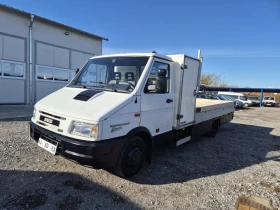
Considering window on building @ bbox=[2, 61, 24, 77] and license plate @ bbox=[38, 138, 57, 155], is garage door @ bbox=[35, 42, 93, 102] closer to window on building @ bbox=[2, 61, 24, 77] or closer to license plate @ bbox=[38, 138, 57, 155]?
window on building @ bbox=[2, 61, 24, 77]

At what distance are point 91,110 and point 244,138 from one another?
660cm

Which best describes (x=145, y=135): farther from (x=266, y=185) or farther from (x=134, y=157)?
(x=266, y=185)

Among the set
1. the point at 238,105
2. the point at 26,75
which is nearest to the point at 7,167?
the point at 26,75

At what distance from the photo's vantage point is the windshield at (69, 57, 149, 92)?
368 cm

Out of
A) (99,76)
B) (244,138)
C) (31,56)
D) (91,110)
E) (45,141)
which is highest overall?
(31,56)

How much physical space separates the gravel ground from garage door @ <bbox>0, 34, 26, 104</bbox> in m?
8.05

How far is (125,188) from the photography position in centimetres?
334

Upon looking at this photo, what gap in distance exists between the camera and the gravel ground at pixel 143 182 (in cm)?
295

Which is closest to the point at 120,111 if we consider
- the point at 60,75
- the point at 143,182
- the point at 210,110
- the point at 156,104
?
the point at 156,104

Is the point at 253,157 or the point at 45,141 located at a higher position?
the point at 45,141

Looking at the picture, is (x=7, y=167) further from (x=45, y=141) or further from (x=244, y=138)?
(x=244, y=138)

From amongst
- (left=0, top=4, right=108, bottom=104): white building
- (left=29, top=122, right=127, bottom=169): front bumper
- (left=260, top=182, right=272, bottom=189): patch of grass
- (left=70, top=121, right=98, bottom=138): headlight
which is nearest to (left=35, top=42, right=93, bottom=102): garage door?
(left=0, top=4, right=108, bottom=104): white building

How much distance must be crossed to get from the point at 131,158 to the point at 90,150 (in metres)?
0.85

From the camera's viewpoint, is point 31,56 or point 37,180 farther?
point 31,56
